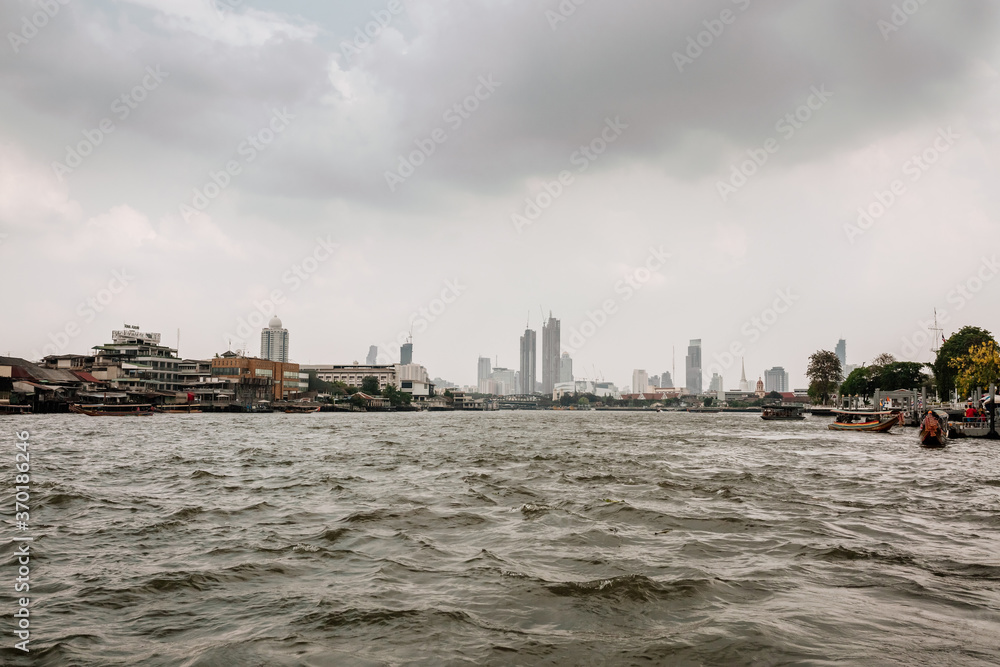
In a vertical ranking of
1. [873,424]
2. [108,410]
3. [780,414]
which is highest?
[108,410]

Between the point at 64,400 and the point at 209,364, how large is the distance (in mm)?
43937

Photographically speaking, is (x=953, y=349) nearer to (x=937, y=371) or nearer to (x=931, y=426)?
(x=937, y=371)

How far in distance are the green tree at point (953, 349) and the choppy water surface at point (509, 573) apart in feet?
262

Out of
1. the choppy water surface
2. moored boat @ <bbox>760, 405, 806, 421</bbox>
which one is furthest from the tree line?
the choppy water surface

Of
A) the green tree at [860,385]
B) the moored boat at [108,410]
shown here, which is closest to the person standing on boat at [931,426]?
the moored boat at [108,410]

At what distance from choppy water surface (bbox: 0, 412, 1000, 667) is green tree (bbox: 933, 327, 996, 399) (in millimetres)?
79856

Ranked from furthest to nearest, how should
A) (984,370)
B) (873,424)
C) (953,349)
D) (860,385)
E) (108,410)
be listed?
1. (860,385)
2. (108,410)
3. (953,349)
4. (873,424)
5. (984,370)

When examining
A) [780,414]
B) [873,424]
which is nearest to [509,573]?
[873,424]

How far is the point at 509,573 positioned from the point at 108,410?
10090 cm

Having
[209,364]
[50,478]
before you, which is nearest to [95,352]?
[209,364]

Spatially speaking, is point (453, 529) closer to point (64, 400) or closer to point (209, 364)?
point (64, 400)

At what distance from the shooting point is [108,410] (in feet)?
300

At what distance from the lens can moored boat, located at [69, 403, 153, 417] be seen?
88.9m

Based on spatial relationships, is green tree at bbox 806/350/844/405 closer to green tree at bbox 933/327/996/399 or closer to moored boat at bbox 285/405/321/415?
green tree at bbox 933/327/996/399
